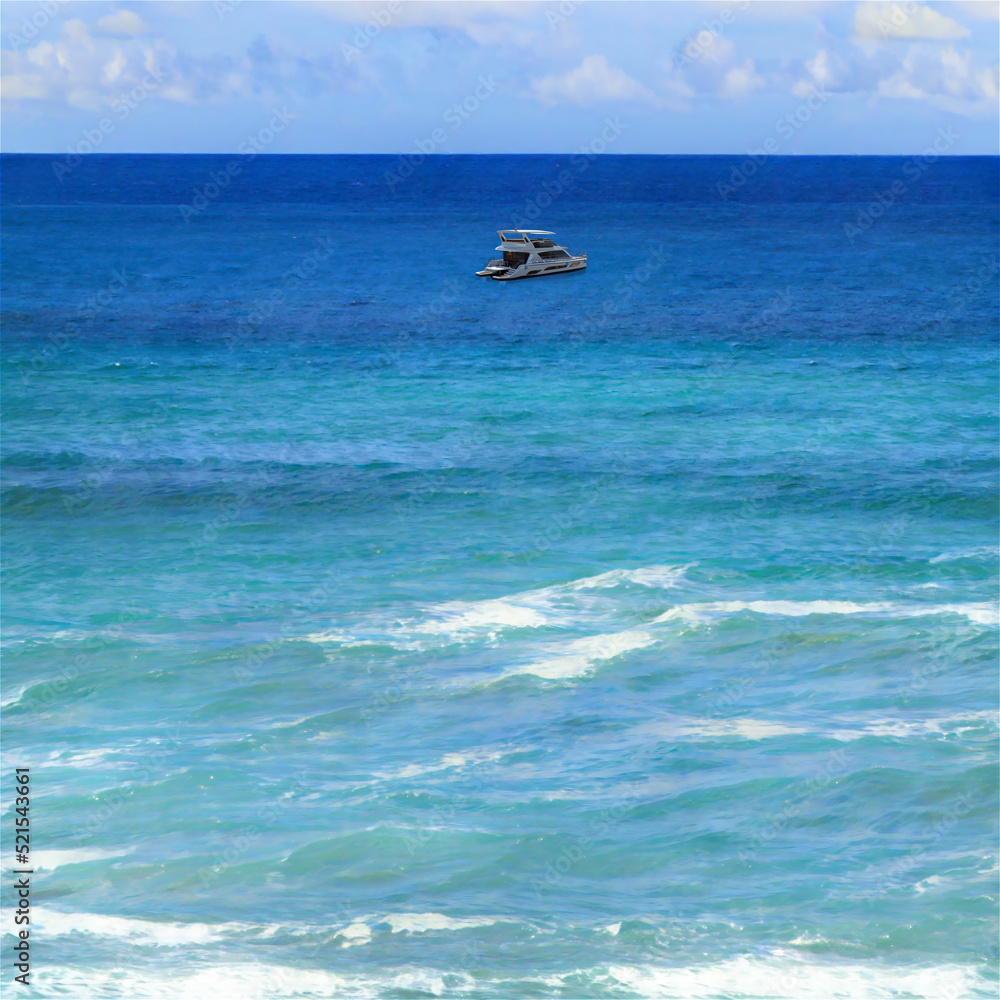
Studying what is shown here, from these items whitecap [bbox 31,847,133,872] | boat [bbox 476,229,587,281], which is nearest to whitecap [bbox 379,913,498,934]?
whitecap [bbox 31,847,133,872]

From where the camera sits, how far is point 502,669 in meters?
21.9

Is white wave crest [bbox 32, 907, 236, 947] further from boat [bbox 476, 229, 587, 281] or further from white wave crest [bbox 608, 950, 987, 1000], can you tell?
boat [bbox 476, 229, 587, 281]

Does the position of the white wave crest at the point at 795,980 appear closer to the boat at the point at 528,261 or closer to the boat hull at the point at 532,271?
the boat at the point at 528,261

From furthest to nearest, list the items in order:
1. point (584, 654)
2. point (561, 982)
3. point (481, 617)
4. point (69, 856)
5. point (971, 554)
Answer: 1. point (971, 554)
2. point (481, 617)
3. point (584, 654)
4. point (69, 856)
5. point (561, 982)

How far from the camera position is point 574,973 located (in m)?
13.8

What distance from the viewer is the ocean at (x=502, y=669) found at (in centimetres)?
1461

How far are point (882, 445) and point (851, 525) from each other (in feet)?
29.5

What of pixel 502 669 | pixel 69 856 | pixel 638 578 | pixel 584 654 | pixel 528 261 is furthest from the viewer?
pixel 528 261

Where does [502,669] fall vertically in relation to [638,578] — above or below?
below

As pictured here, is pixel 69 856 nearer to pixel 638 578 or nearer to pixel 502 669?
pixel 502 669

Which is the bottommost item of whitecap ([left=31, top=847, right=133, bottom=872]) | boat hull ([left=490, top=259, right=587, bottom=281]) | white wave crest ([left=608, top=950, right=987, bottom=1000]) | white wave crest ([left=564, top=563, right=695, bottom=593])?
white wave crest ([left=608, top=950, right=987, bottom=1000])

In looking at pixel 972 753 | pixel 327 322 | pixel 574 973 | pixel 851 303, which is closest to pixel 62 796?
pixel 574 973

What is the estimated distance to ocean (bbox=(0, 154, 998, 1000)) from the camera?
14609mm

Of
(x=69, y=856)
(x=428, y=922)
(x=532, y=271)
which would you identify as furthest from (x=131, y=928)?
(x=532, y=271)
